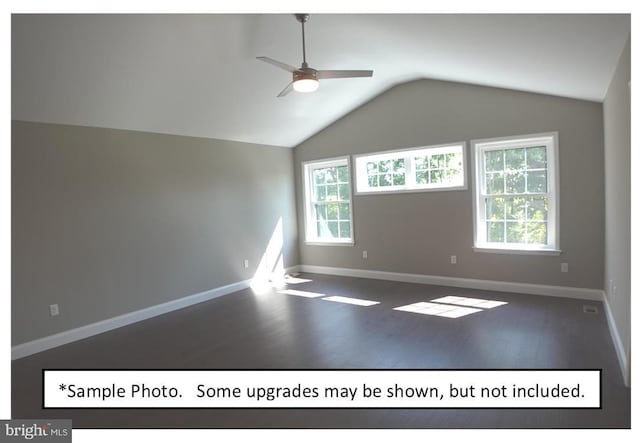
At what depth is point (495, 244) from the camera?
4.93 m

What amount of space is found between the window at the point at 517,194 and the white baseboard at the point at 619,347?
1028mm

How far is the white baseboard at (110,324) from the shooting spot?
11.4ft

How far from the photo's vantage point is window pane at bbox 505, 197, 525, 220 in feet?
15.4

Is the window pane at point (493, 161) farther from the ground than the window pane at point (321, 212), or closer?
farther from the ground

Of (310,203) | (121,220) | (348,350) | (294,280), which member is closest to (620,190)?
(348,350)

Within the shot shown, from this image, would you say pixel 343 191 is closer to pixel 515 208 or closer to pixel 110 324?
pixel 515 208

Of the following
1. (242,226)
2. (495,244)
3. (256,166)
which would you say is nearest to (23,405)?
(242,226)

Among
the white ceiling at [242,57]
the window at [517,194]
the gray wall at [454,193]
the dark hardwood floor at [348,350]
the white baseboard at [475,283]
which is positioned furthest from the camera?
the window at [517,194]

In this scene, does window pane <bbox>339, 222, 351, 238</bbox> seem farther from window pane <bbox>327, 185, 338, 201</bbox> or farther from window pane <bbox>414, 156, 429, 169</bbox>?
window pane <bbox>414, 156, 429, 169</bbox>

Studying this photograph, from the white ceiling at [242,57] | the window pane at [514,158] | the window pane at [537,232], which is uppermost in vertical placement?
the white ceiling at [242,57]

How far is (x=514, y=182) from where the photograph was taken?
15.4 ft

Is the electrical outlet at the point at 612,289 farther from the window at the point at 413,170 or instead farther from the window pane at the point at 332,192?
the window pane at the point at 332,192

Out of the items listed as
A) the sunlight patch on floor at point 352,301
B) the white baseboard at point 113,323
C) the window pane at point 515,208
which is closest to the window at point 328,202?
the sunlight patch on floor at point 352,301
